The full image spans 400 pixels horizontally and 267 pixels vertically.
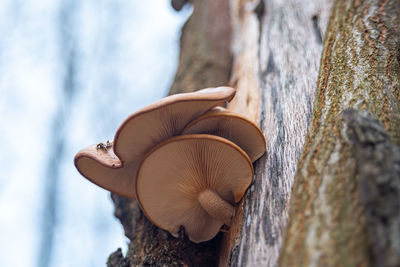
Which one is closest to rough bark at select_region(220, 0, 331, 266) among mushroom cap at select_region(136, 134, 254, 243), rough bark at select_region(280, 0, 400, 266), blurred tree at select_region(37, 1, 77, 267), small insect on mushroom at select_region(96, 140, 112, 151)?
mushroom cap at select_region(136, 134, 254, 243)

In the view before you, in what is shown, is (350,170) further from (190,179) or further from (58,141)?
(58,141)

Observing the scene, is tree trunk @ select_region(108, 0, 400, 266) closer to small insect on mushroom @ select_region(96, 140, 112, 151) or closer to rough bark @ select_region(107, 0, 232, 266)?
rough bark @ select_region(107, 0, 232, 266)

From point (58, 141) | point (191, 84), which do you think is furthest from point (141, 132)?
point (58, 141)

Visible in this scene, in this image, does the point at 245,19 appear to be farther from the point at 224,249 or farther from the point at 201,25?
the point at 224,249

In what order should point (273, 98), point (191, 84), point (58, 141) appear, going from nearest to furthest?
point (273, 98) < point (191, 84) < point (58, 141)

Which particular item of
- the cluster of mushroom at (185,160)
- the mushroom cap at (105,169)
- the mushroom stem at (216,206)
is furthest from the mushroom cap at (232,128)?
the mushroom cap at (105,169)

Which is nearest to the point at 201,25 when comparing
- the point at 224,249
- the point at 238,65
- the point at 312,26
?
the point at 238,65
